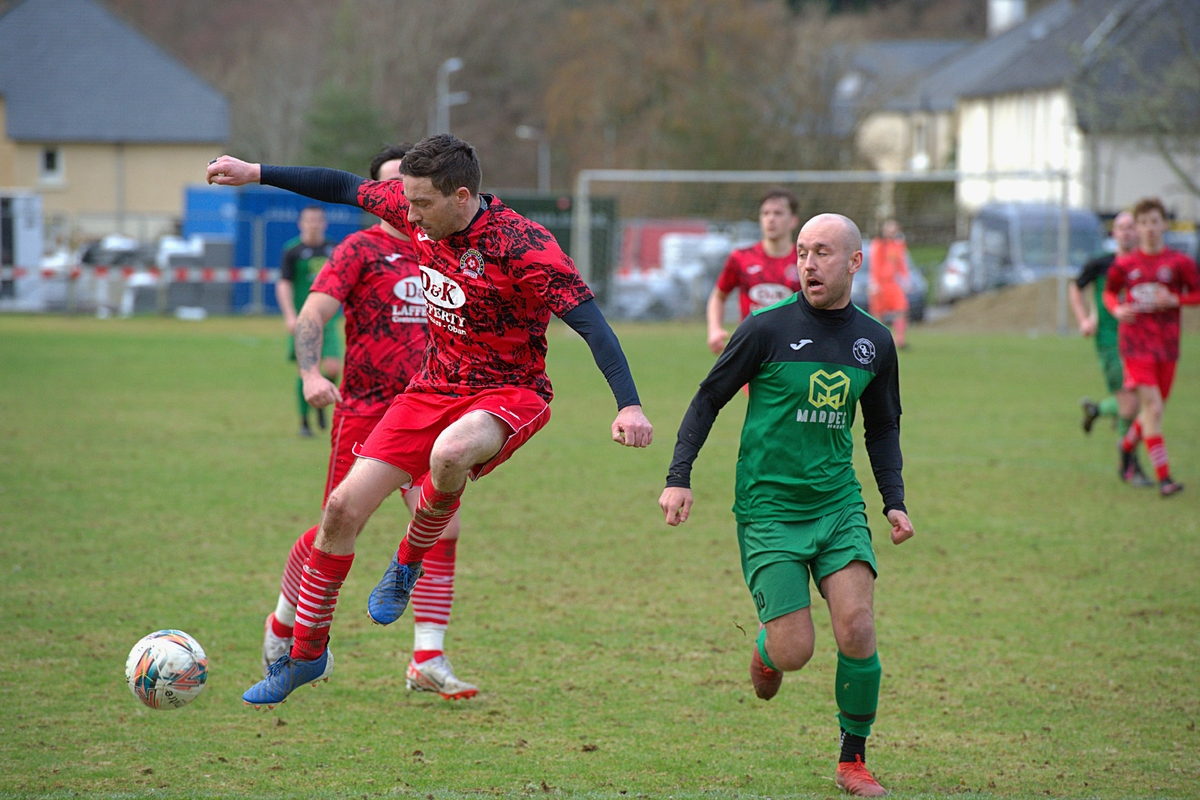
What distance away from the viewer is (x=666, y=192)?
34.7 meters

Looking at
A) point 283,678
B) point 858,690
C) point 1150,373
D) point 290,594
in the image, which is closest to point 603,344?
point 858,690

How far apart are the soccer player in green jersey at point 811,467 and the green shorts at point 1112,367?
716 cm

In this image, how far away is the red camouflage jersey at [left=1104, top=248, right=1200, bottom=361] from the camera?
10008mm

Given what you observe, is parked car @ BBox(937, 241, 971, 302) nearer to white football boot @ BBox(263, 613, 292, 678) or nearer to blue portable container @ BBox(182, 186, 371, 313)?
blue portable container @ BBox(182, 186, 371, 313)

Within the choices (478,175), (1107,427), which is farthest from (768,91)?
(478,175)

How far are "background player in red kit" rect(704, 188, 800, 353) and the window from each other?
47.7m

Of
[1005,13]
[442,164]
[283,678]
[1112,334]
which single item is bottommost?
[283,678]

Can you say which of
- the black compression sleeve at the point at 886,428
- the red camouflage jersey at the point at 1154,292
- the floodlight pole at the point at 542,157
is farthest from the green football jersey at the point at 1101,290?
the floodlight pole at the point at 542,157

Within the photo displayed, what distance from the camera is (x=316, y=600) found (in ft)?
15.7

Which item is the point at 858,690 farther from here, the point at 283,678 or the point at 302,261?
the point at 302,261

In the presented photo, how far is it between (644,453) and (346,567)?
814cm

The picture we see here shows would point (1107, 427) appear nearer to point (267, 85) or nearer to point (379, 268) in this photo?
point (379, 268)

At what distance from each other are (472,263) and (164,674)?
1.89m

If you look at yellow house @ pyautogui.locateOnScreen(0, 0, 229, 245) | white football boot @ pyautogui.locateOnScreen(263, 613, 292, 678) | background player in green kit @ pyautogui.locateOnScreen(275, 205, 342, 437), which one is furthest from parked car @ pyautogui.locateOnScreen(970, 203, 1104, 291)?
yellow house @ pyautogui.locateOnScreen(0, 0, 229, 245)
